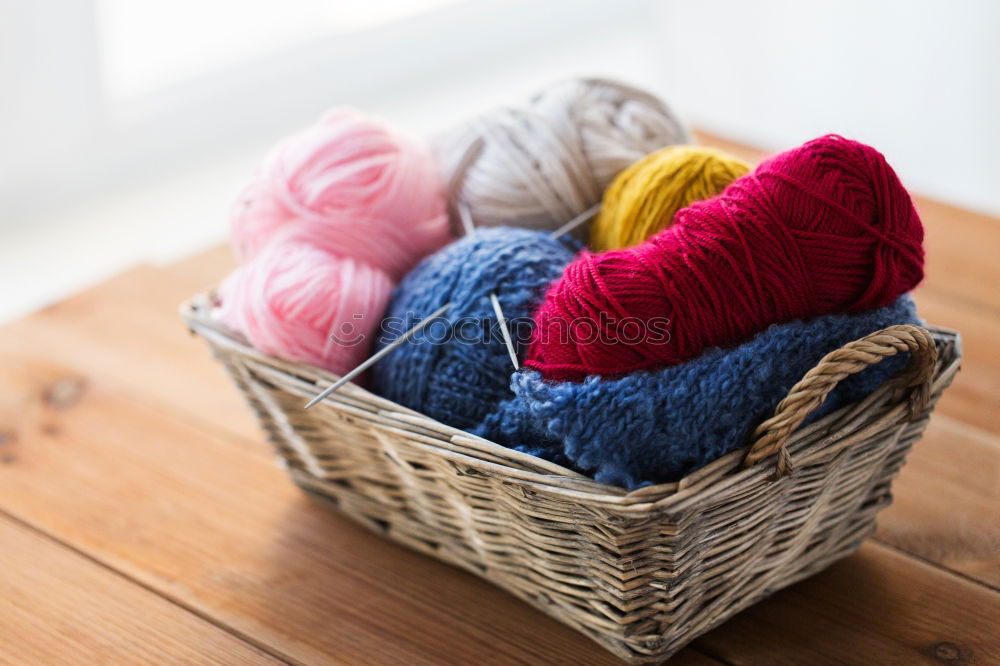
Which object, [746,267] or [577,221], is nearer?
[746,267]

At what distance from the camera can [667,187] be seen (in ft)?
2.58

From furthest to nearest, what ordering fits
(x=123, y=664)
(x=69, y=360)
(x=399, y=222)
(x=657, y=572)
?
1. (x=69, y=360)
2. (x=399, y=222)
3. (x=123, y=664)
4. (x=657, y=572)

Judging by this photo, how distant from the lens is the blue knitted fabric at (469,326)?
29.0 inches

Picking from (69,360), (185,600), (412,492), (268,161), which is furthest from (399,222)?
(69,360)

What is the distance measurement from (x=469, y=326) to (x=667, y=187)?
188 mm

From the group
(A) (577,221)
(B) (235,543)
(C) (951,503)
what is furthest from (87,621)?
(C) (951,503)

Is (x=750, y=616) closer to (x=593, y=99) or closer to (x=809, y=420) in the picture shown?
(x=809, y=420)

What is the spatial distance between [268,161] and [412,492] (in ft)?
1.03

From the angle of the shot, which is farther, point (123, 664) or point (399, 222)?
point (399, 222)

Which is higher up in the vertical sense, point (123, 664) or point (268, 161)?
point (268, 161)

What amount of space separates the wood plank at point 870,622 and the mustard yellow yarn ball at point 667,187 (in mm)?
296

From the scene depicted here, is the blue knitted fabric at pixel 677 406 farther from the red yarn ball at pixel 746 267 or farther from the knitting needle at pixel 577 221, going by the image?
the knitting needle at pixel 577 221

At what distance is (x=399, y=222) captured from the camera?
88 cm

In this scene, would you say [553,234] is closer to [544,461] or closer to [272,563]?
[544,461]
